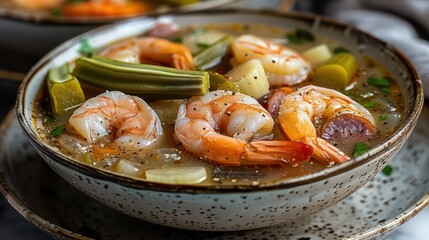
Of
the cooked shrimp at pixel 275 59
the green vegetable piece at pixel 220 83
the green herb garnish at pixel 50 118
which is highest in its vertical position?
the cooked shrimp at pixel 275 59

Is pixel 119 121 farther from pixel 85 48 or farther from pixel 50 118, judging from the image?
pixel 85 48

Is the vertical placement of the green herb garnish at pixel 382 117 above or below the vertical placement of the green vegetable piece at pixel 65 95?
above

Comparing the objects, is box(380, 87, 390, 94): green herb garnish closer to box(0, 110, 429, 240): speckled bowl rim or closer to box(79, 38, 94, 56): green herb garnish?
box(0, 110, 429, 240): speckled bowl rim

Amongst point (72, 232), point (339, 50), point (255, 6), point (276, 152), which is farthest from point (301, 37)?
point (72, 232)

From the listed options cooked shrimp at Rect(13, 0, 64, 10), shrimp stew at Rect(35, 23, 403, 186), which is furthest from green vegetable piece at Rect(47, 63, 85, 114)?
cooked shrimp at Rect(13, 0, 64, 10)

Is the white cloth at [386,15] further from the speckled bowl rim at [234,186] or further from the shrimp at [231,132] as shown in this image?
the shrimp at [231,132]

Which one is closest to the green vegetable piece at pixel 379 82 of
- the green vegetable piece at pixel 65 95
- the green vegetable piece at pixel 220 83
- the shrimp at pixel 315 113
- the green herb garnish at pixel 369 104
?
the green herb garnish at pixel 369 104

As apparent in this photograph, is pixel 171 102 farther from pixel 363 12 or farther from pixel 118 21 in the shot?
pixel 363 12

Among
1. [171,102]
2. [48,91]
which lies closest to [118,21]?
[48,91]
